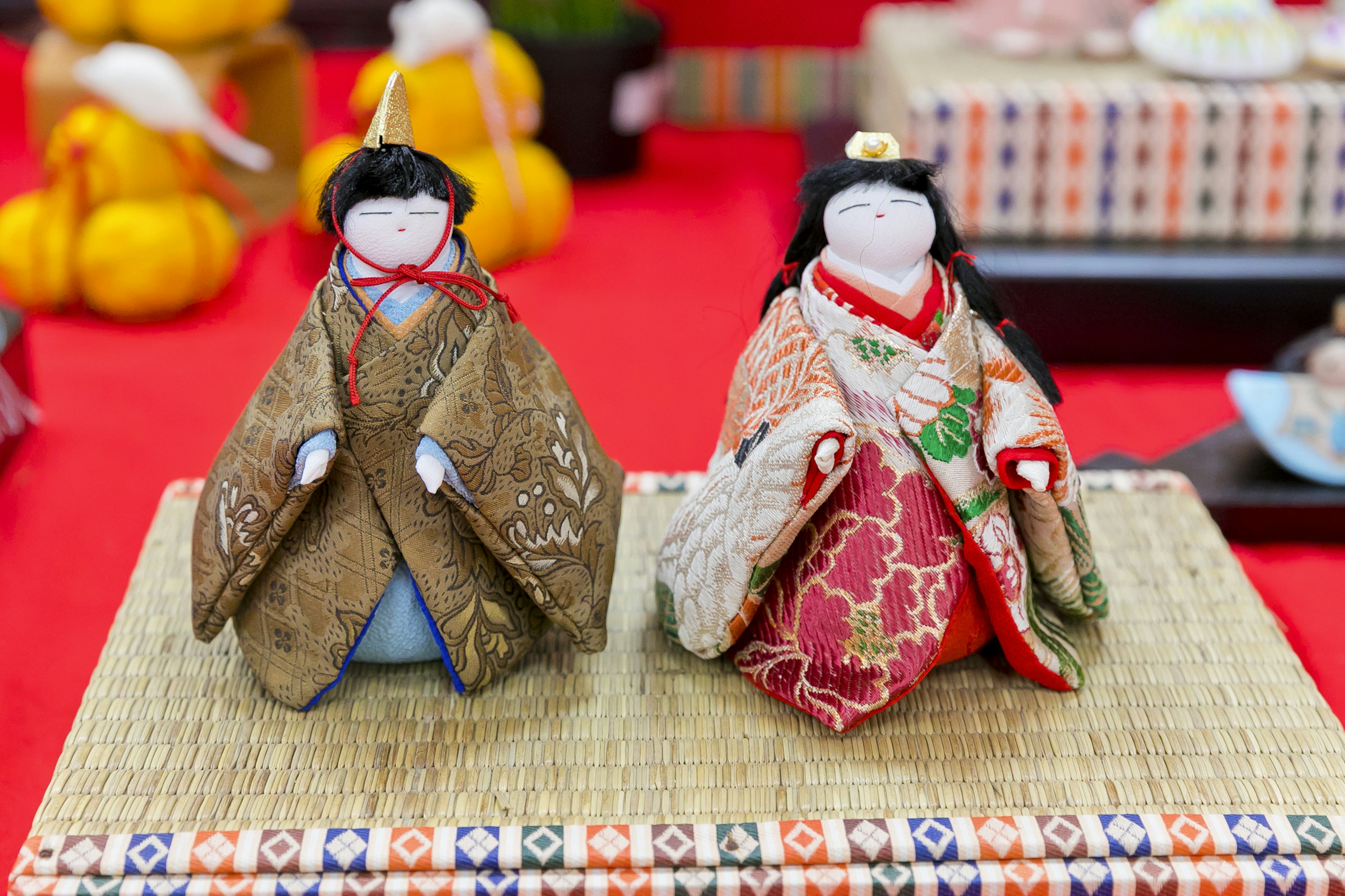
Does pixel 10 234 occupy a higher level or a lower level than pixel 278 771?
lower

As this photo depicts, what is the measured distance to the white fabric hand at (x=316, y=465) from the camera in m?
1.15

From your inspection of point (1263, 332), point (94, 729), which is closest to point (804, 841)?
point (94, 729)

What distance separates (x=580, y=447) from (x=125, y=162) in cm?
141

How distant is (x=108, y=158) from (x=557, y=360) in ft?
2.74

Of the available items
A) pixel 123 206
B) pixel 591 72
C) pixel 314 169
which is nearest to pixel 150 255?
Answer: pixel 123 206

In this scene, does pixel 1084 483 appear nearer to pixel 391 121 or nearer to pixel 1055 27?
pixel 391 121

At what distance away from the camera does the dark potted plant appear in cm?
302

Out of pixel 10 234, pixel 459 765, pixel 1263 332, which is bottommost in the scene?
pixel 1263 332

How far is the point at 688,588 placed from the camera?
1312mm

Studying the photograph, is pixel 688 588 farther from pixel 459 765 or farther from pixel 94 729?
pixel 94 729

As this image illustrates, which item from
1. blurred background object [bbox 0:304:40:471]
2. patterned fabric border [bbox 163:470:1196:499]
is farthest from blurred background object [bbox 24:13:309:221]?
patterned fabric border [bbox 163:470:1196:499]

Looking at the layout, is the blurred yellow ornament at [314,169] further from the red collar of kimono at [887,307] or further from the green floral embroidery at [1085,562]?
the green floral embroidery at [1085,562]

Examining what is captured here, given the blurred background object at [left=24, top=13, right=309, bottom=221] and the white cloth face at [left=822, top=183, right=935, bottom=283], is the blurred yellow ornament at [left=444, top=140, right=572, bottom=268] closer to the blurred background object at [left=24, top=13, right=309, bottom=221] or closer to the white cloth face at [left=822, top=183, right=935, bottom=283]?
the blurred background object at [left=24, top=13, right=309, bottom=221]

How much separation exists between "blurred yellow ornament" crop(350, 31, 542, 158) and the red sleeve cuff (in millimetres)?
1491
